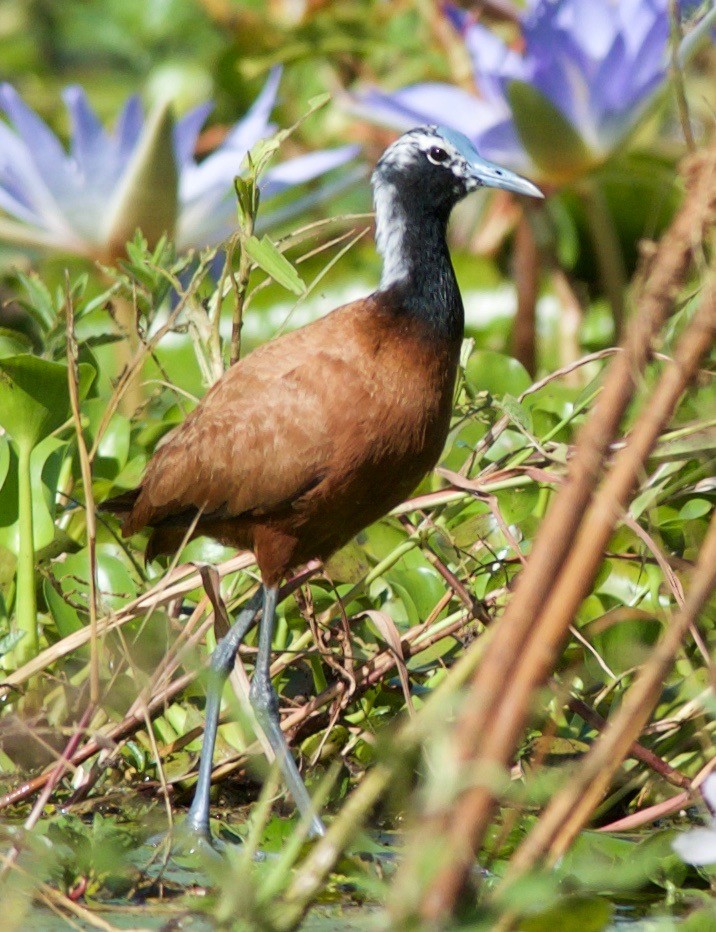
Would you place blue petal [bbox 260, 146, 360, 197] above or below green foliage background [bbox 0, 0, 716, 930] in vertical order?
above

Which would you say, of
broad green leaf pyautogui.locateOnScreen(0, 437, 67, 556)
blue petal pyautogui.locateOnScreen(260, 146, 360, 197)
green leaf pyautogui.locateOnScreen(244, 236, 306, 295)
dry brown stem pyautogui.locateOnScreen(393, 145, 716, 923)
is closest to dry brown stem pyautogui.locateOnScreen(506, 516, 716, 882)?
dry brown stem pyautogui.locateOnScreen(393, 145, 716, 923)

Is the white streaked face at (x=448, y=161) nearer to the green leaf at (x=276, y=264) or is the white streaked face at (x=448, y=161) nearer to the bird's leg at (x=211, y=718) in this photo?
the green leaf at (x=276, y=264)

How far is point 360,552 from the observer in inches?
102

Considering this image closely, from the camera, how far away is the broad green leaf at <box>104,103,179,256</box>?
10.4 feet

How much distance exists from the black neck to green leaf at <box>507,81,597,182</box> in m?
0.49

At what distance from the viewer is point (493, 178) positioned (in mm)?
2635

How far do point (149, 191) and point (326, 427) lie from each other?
1129 millimetres

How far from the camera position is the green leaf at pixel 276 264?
2.05 m

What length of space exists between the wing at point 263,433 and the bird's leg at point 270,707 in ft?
0.61

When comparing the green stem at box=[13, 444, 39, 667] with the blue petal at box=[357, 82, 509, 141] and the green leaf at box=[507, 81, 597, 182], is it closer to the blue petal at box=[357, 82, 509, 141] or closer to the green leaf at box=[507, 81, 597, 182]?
the green leaf at box=[507, 81, 597, 182]

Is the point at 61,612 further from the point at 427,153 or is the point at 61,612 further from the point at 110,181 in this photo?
the point at 110,181

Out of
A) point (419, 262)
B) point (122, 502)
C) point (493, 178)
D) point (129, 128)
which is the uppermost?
point (129, 128)

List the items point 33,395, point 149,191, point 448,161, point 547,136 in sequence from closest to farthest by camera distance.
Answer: point 33,395 → point 448,161 → point 547,136 → point 149,191

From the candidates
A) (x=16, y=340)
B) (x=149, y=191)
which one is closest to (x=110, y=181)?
(x=149, y=191)
